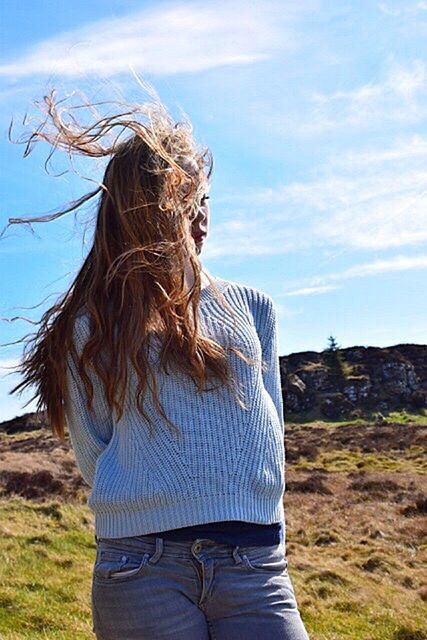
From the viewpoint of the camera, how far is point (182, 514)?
6.46 feet

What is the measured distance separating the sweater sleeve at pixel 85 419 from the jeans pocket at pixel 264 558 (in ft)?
1.66

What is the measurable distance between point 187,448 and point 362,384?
174 feet

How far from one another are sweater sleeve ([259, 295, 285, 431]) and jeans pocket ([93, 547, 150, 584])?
1.93 feet

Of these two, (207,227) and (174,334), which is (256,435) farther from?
(207,227)

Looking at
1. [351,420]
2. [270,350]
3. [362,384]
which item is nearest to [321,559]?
[270,350]

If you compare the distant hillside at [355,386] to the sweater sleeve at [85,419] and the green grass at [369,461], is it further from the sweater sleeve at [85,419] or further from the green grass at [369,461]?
the sweater sleeve at [85,419]

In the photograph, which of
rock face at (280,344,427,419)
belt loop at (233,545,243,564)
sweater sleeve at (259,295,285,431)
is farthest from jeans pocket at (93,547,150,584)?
rock face at (280,344,427,419)

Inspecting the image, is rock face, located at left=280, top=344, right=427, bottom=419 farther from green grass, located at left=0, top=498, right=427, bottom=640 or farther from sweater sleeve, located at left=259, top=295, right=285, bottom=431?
sweater sleeve, located at left=259, top=295, right=285, bottom=431

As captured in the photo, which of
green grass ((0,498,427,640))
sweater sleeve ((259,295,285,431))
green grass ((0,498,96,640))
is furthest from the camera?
green grass ((0,498,427,640))

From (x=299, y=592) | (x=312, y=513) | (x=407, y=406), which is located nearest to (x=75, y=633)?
(x=299, y=592)

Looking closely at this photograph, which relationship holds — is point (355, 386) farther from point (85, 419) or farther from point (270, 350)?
point (85, 419)

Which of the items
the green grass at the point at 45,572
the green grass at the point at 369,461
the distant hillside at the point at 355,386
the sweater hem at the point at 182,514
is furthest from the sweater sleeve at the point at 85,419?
the distant hillside at the point at 355,386

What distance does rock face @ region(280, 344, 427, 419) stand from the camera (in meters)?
52.1

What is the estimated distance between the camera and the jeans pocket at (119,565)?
1.94m
